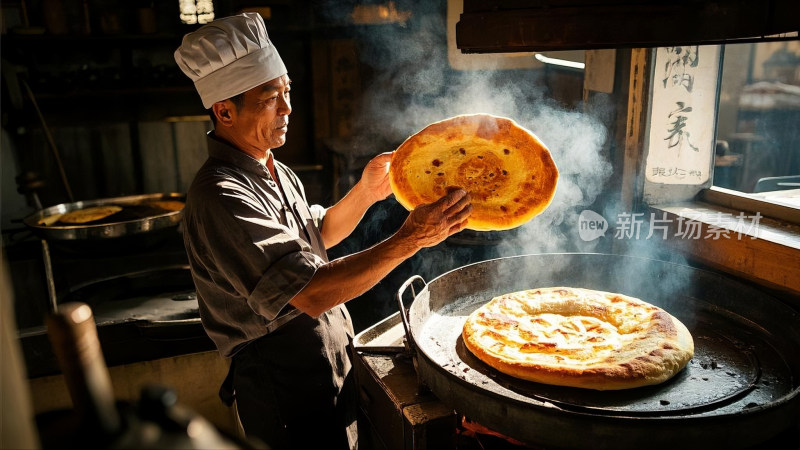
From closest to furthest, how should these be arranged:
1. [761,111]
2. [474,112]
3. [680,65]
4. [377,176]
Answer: [377,176] < [680,65] < [474,112] < [761,111]

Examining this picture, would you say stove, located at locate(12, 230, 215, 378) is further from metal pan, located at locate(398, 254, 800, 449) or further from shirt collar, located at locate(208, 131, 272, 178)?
metal pan, located at locate(398, 254, 800, 449)

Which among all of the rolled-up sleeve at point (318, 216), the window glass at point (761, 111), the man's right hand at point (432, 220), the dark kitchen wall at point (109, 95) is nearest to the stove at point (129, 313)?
the rolled-up sleeve at point (318, 216)

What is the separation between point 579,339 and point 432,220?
3.15ft

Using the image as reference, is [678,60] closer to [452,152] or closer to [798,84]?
[452,152]

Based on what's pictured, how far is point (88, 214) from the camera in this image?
5383 mm

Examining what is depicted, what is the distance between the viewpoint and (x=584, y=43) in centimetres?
198

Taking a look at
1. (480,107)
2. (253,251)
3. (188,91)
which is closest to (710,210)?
(253,251)

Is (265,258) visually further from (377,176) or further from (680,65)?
(680,65)

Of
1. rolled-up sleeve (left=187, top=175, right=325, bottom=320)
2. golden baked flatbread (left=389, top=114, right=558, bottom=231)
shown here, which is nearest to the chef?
rolled-up sleeve (left=187, top=175, right=325, bottom=320)

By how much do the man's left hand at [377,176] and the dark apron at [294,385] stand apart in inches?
32.9

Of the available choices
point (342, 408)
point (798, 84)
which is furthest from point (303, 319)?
point (798, 84)

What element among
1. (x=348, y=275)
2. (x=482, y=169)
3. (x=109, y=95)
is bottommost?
(x=348, y=275)

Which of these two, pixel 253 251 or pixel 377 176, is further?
pixel 377 176

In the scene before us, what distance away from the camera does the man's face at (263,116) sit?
2.85 metres
